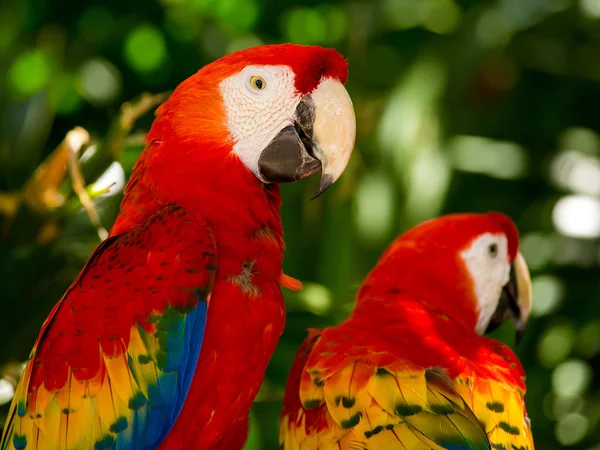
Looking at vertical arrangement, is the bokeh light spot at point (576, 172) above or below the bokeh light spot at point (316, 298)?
below

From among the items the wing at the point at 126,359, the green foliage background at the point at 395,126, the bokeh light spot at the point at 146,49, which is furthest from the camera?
the bokeh light spot at the point at 146,49

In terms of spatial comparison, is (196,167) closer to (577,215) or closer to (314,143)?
(314,143)

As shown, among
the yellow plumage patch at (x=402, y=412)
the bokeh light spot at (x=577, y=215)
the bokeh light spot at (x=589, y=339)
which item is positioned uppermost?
the yellow plumage patch at (x=402, y=412)

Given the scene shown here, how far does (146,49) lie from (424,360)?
1.24 metres

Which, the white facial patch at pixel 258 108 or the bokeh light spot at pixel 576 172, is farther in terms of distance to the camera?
the bokeh light spot at pixel 576 172

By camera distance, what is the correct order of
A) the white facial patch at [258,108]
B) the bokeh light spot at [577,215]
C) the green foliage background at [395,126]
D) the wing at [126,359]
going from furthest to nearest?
the bokeh light spot at [577,215] < the green foliage background at [395,126] < the white facial patch at [258,108] < the wing at [126,359]

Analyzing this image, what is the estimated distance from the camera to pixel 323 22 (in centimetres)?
200

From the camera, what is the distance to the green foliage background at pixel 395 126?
1721 mm

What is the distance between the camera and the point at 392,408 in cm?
104

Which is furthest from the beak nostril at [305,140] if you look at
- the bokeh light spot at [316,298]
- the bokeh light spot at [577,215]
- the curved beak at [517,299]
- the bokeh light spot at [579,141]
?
the bokeh light spot at [579,141]

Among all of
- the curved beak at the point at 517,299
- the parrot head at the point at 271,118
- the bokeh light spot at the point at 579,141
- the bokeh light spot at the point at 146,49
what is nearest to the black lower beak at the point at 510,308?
the curved beak at the point at 517,299

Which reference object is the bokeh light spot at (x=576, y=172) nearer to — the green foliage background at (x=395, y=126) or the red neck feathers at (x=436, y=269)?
the green foliage background at (x=395, y=126)

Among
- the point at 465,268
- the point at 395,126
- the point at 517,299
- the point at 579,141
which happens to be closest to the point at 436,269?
the point at 465,268

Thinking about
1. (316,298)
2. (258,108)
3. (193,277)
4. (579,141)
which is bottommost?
(579,141)
